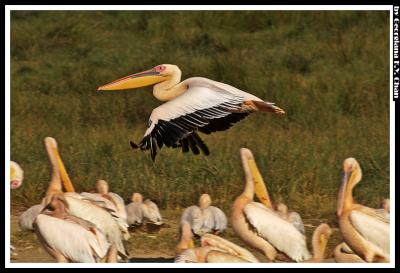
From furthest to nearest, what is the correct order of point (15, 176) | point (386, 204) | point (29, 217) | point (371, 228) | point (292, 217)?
point (15, 176), point (386, 204), point (29, 217), point (292, 217), point (371, 228)

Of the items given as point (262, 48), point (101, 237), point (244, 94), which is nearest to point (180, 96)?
point (244, 94)

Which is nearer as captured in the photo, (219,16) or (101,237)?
(101,237)

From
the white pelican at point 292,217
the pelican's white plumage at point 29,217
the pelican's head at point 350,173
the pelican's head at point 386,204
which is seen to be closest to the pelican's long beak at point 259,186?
the white pelican at point 292,217

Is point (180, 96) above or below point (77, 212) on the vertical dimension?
above

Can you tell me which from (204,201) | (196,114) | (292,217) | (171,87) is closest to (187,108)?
(196,114)

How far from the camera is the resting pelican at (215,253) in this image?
8562 millimetres

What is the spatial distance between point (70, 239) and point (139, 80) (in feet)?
5.07

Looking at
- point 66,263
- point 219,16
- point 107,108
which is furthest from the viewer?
point 219,16

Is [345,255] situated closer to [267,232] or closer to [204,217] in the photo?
[267,232]

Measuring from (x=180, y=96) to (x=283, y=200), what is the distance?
1039 millimetres

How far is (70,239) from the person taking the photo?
8633 millimetres

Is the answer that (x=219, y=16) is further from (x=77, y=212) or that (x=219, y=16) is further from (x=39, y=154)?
(x=77, y=212)

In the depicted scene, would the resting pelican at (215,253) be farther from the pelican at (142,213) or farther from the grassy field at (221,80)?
the grassy field at (221,80)

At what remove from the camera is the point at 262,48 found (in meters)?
11.3
